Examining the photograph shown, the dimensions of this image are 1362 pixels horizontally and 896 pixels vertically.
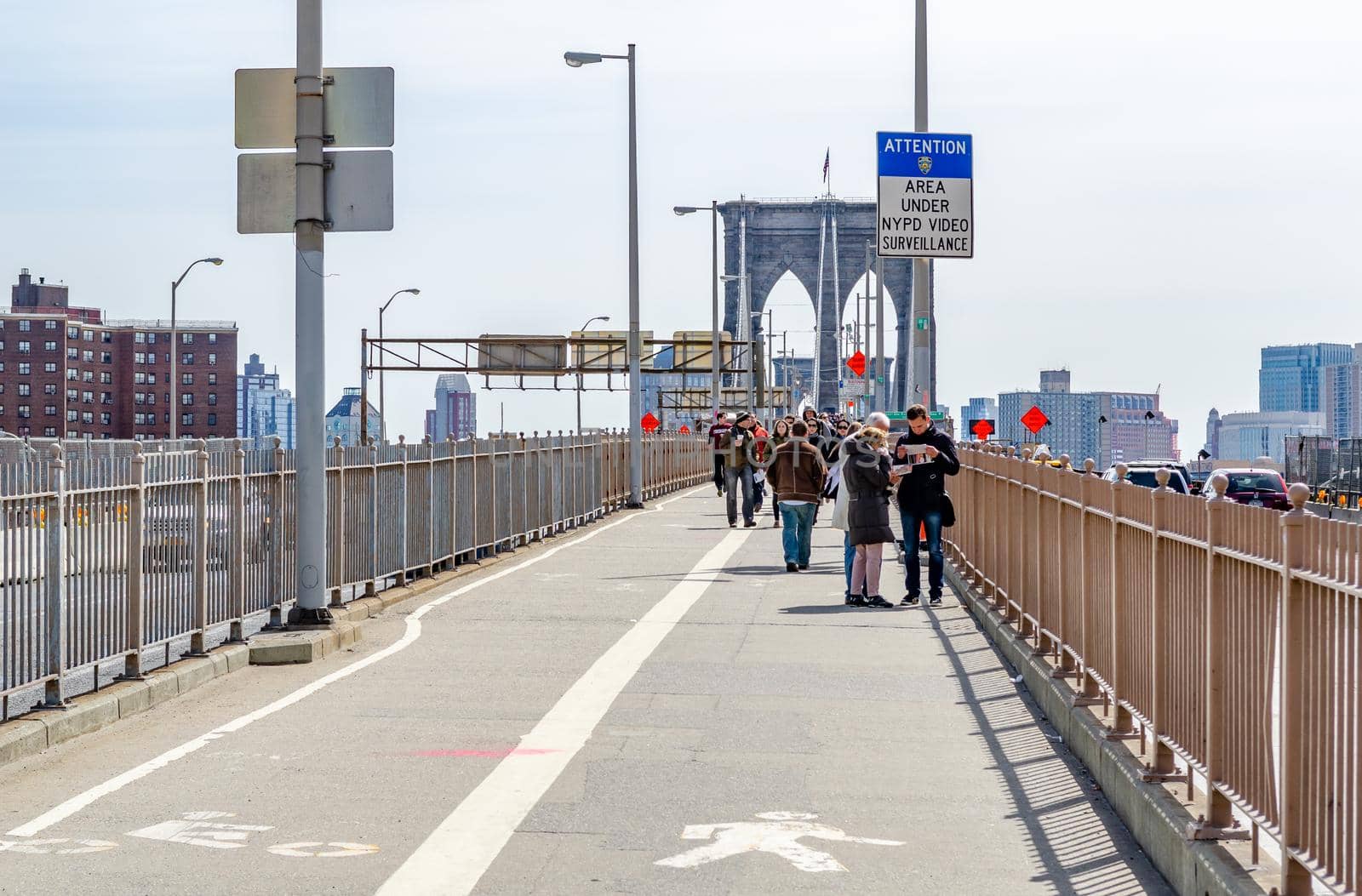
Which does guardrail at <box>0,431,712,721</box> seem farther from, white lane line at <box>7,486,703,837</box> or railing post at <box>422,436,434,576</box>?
white lane line at <box>7,486,703,837</box>

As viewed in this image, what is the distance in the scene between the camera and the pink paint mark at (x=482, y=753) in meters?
9.34

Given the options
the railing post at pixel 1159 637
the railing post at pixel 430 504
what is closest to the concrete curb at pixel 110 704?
the railing post at pixel 1159 637

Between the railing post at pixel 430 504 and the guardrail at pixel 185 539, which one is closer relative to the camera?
the guardrail at pixel 185 539

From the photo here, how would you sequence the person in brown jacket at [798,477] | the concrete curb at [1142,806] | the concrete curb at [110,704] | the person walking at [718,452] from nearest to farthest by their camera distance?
1. the concrete curb at [1142,806]
2. the concrete curb at [110,704]
3. the person in brown jacket at [798,477]
4. the person walking at [718,452]

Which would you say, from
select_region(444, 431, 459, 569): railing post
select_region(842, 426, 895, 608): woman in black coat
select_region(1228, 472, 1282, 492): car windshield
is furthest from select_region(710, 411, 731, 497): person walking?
select_region(842, 426, 895, 608): woman in black coat

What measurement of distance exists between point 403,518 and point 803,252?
445 feet

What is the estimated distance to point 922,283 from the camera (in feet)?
74.5

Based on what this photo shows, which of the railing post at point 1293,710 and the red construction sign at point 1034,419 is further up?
the red construction sign at point 1034,419

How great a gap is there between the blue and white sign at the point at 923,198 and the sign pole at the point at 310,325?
7.59 metres

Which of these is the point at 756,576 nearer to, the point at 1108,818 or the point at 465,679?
the point at 465,679

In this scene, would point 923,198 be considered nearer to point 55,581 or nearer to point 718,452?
point 55,581

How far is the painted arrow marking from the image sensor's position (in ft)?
23.4

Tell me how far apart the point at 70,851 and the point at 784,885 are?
8.87 ft

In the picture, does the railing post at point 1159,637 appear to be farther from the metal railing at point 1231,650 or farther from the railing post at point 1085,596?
the railing post at point 1085,596
